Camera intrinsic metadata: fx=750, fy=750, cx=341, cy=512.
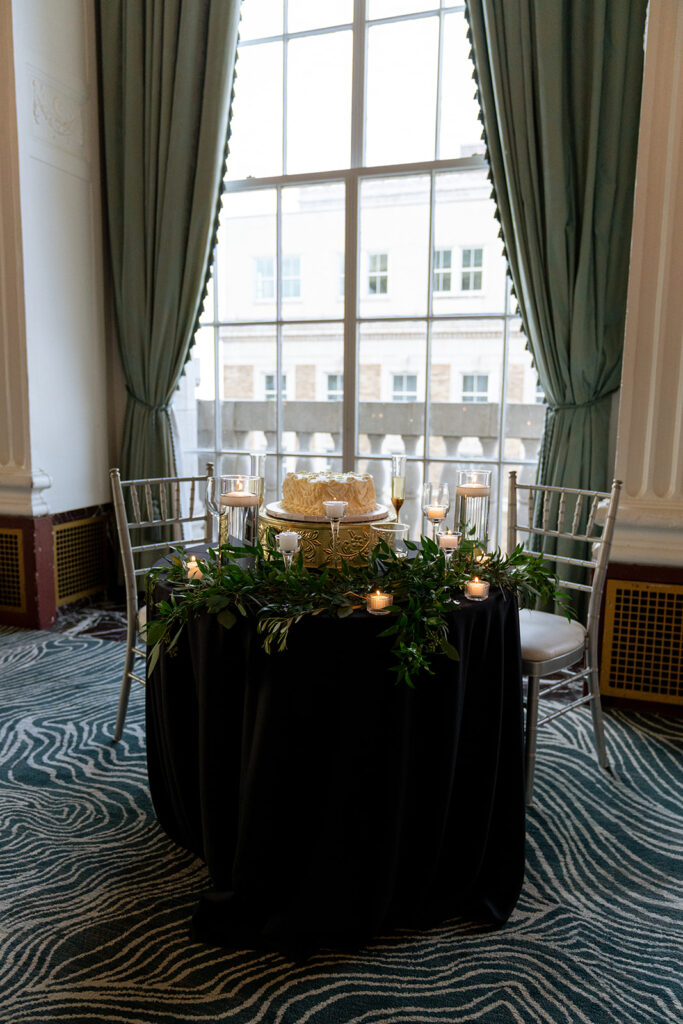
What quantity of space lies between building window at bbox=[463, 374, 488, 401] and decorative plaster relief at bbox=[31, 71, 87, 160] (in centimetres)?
232

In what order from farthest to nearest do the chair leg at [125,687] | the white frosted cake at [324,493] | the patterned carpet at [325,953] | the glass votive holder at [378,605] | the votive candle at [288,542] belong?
the chair leg at [125,687] < the white frosted cake at [324,493] < the votive candle at [288,542] < the glass votive holder at [378,605] < the patterned carpet at [325,953]

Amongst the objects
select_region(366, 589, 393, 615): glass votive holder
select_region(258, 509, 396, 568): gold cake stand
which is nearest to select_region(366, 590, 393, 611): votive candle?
select_region(366, 589, 393, 615): glass votive holder

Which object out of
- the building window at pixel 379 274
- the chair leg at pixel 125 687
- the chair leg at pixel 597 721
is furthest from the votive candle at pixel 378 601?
the building window at pixel 379 274

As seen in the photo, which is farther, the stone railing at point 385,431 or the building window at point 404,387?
the building window at point 404,387

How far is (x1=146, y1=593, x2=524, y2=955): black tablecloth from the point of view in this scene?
156 centimetres

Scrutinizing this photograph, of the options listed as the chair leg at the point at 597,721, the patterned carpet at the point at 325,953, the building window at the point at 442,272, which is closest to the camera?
the patterned carpet at the point at 325,953

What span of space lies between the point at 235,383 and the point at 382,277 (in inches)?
41.6

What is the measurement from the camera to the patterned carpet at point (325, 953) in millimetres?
1474

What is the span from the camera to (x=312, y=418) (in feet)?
13.5

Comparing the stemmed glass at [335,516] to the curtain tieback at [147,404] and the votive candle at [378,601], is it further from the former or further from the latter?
the curtain tieback at [147,404]

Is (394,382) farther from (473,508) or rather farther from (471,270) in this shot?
(473,508)

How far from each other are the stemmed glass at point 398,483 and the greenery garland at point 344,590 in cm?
29

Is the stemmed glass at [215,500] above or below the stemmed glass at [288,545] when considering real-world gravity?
above

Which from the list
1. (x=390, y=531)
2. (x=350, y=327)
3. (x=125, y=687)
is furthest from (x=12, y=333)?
(x=390, y=531)
